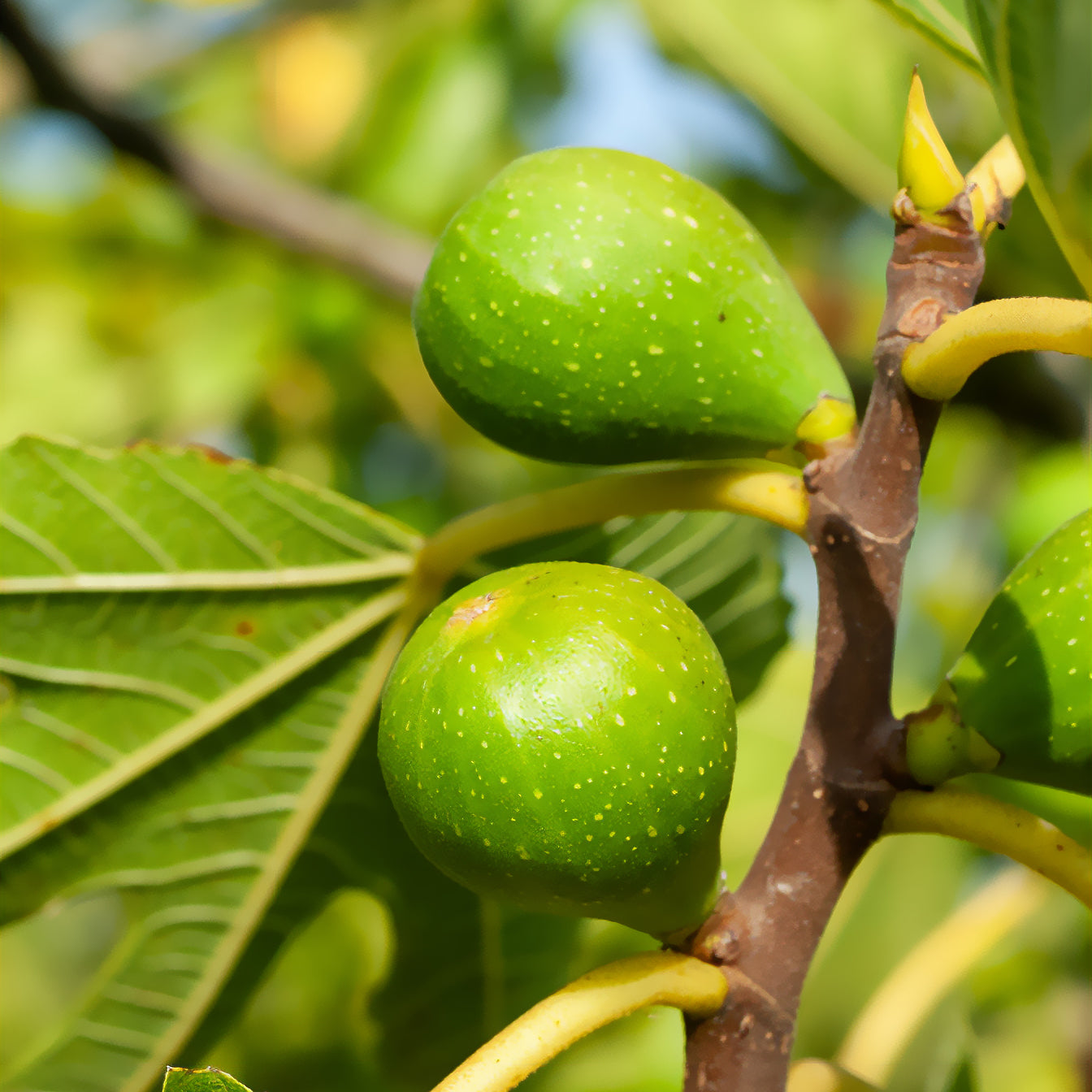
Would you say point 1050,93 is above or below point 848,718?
above

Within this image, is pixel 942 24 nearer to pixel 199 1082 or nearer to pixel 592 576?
pixel 592 576

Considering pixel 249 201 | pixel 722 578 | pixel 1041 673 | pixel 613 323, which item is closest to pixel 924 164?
pixel 613 323

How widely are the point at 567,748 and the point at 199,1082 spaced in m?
0.27

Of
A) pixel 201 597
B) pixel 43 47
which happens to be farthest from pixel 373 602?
pixel 43 47

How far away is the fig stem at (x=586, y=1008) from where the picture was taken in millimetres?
705

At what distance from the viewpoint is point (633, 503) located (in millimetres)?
947

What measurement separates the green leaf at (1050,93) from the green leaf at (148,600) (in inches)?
23.3

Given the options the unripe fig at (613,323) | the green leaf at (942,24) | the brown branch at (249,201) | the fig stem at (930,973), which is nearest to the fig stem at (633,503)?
the unripe fig at (613,323)

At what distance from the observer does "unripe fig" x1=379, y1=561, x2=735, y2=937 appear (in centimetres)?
72

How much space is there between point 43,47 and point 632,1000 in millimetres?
1957

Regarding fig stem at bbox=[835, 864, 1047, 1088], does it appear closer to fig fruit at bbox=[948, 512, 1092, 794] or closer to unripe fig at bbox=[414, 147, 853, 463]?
fig fruit at bbox=[948, 512, 1092, 794]

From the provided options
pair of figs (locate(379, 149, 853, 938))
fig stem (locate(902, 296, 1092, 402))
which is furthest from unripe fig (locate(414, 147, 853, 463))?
fig stem (locate(902, 296, 1092, 402))

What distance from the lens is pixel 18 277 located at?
3223 mm

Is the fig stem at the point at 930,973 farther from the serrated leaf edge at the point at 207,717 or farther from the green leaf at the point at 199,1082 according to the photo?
the green leaf at the point at 199,1082
